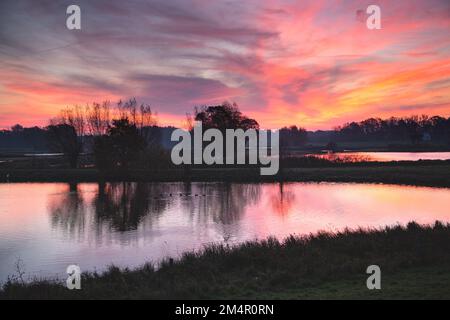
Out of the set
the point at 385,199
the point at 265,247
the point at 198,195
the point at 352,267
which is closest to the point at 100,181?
the point at 198,195

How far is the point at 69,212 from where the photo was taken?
131 ft

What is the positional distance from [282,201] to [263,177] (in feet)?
81.2

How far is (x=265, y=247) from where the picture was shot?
2003cm

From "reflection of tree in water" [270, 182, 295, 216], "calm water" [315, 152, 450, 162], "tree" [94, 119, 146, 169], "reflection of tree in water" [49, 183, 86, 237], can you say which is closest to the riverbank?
"tree" [94, 119, 146, 169]

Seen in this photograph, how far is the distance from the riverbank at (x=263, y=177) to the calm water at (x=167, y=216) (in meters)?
7.26

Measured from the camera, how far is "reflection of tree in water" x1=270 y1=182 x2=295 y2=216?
3925 cm

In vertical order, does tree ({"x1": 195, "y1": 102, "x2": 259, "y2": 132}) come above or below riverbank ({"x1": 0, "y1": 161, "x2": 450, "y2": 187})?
above

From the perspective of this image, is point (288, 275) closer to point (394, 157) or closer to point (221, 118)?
point (221, 118)

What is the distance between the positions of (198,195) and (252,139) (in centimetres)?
6588

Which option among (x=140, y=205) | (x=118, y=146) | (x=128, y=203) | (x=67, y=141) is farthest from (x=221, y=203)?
(x=67, y=141)

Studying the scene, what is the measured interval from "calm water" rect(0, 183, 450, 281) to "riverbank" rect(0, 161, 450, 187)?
726 centimetres

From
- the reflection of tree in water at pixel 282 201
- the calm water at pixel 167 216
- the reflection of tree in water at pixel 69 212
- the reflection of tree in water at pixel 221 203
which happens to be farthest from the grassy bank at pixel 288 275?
the reflection of tree in water at pixel 282 201

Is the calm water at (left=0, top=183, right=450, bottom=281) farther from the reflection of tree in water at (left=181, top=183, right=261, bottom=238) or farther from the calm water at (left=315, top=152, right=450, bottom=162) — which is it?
the calm water at (left=315, top=152, right=450, bottom=162)
